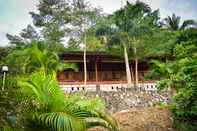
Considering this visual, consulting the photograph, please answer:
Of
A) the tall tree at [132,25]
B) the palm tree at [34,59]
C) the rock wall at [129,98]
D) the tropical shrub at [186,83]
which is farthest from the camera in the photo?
the tall tree at [132,25]

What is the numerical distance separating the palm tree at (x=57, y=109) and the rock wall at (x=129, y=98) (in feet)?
42.6

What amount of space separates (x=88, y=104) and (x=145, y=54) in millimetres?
22429

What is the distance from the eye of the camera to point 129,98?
Result: 973 inches

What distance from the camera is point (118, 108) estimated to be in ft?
76.2

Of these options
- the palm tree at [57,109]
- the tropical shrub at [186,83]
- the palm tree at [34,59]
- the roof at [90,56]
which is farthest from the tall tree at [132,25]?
the palm tree at [57,109]

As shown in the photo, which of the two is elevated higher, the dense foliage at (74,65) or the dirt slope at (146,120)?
the dense foliage at (74,65)

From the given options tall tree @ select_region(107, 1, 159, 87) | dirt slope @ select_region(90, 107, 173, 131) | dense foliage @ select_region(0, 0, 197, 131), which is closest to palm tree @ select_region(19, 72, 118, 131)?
dense foliage @ select_region(0, 0, 197, 131)

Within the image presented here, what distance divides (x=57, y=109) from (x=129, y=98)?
1563cm

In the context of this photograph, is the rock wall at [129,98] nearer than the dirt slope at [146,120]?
No

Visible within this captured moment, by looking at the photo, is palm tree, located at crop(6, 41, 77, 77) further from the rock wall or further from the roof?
the roof

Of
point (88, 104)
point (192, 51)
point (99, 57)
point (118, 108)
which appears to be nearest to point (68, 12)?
point (99, 57)

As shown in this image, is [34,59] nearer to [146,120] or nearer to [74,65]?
[74,65]

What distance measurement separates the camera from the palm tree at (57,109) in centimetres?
898

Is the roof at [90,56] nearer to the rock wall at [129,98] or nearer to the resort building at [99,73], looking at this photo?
the resort building at [99,73]
